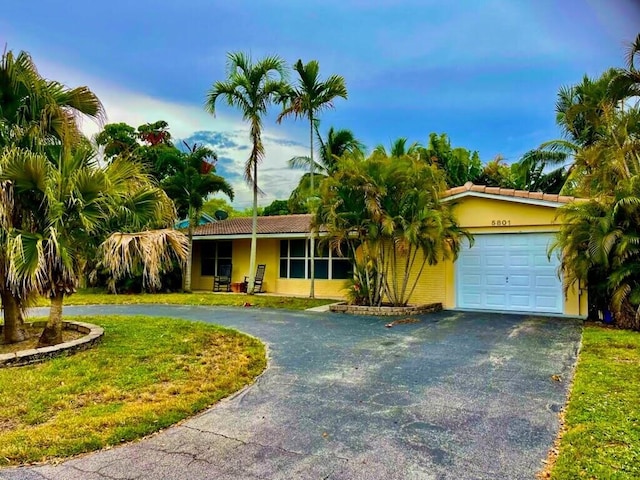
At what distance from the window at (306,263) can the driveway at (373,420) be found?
328 inches

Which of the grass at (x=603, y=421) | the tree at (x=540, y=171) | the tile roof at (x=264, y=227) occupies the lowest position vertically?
the grass at (x=603, y=421)

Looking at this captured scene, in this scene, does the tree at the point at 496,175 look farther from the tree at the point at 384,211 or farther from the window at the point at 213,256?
the window at the point at 213,256

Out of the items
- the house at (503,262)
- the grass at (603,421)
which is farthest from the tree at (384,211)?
the grass at (603,421)

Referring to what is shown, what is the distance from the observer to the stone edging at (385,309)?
1112 cm

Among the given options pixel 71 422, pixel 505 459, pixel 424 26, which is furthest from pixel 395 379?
pixel 424 26

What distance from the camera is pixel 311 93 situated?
15383 mm

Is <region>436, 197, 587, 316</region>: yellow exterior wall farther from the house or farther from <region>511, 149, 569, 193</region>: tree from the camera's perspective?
<region>511, 149, 569, 193</region>: tree

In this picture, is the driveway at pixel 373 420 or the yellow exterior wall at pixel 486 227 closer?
the driveway at pixel 373 420

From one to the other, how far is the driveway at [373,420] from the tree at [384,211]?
3595mm

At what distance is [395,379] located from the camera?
539 centimetres

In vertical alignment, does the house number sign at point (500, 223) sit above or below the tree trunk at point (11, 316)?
above

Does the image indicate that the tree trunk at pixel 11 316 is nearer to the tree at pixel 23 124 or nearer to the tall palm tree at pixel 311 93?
the tree at pixel 23 124

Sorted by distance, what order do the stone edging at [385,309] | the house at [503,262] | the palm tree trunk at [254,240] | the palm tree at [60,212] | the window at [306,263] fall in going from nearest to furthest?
the palm tree at [60,212] < the house at [503,262] < the stone edging at [385,309] < the window at [306,263] < the palm tree trunk at [254,240]

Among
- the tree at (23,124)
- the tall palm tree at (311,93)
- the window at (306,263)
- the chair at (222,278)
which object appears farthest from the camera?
the chair at (222,278)
